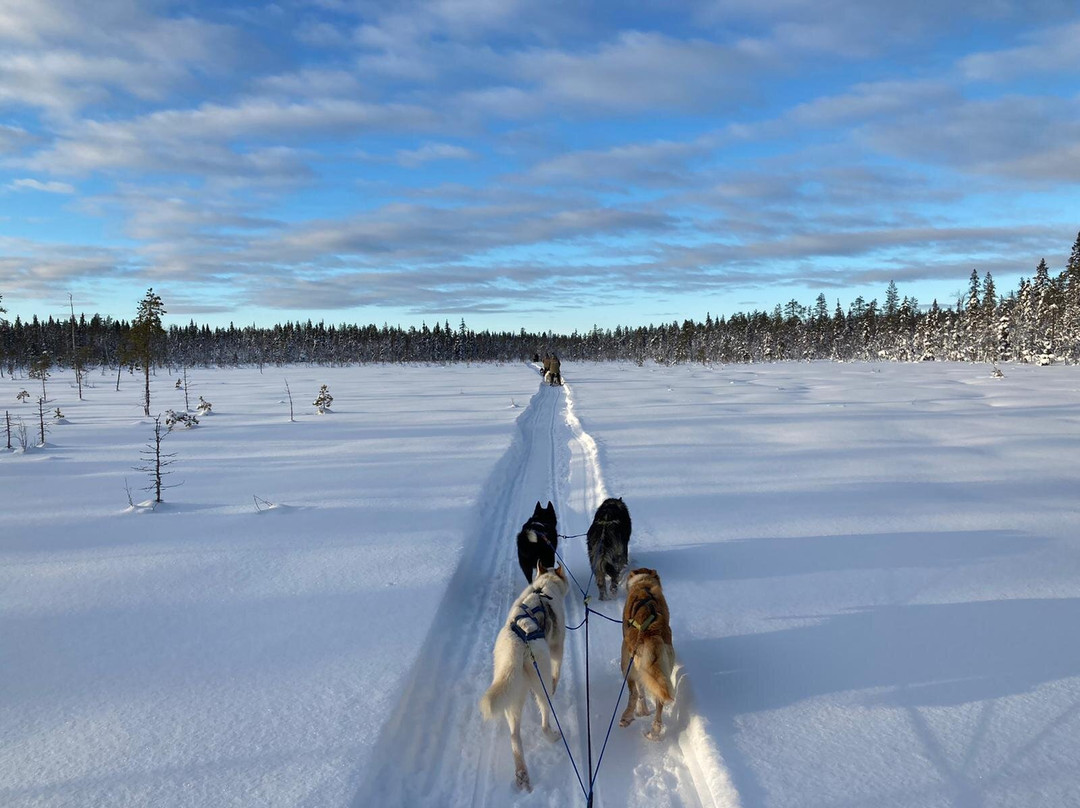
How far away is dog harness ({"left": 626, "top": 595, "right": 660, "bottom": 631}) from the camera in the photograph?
3576 millimetres

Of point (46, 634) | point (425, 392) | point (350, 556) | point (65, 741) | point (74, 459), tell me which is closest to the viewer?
point (65, 741)

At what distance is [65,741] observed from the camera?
129 inches

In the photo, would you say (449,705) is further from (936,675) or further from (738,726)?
(936,675)

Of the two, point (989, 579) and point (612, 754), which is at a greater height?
point (989, 579)

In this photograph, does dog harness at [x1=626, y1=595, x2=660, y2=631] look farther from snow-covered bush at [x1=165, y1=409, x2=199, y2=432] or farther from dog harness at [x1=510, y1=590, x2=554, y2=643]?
snow-covered bush at [x1=165, y1=409, x2=199, y2=432]

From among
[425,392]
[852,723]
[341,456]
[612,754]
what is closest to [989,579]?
[852,723]

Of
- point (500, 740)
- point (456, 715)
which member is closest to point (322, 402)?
point (456, 715)

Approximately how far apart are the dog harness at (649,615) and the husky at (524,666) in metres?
0.57

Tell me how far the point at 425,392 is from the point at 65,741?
26.6m

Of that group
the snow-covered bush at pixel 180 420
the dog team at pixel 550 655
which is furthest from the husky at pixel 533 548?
the snow-covered bush at pixel 180 420

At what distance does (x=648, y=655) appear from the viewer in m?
3.46

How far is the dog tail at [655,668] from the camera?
3424mm

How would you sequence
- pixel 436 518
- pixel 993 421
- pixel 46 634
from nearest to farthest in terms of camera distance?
pixel 46 634
pixel 436 518
pixel 993 421

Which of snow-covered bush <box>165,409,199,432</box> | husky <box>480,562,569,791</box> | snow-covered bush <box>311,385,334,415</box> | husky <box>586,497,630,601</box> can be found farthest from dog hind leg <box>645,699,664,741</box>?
snow-covered bush <box>311,385,334,415</box>
